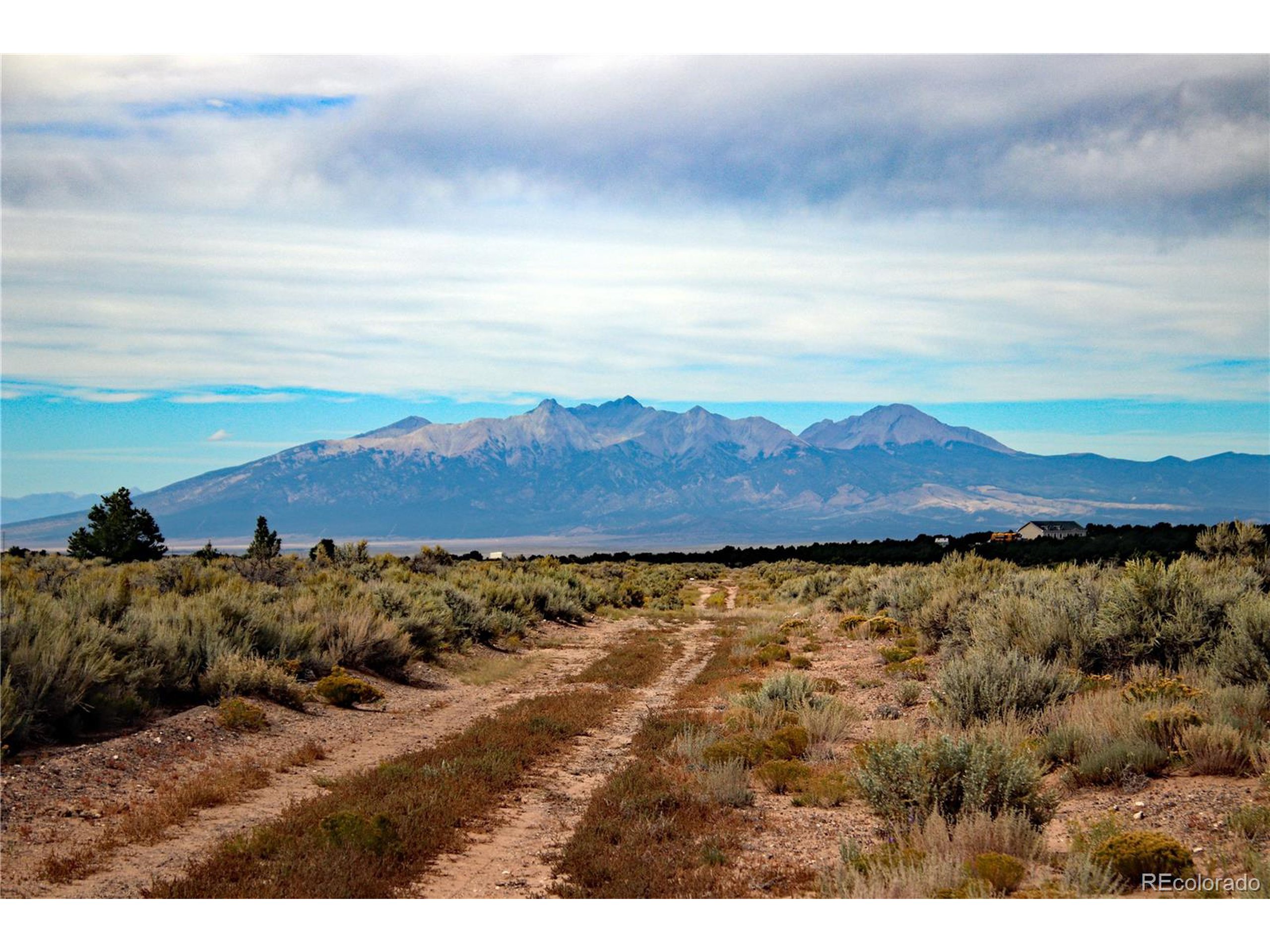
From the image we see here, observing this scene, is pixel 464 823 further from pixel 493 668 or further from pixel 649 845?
pixel 493 668

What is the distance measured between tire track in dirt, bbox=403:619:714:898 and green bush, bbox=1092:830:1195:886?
3850 mm

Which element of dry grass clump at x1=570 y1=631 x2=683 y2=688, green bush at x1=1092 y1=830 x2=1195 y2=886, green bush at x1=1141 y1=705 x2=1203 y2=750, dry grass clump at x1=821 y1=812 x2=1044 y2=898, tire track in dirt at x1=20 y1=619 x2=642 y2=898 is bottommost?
dry grass clump at x1=570 y1=631 x2=683 y2=688

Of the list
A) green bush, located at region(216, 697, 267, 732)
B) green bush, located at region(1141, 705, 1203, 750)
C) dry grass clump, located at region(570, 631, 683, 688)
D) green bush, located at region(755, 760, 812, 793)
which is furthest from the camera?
dry grass clump, located at region(570, 631, 683, 688)

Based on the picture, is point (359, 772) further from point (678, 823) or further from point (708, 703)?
point (708, 703)

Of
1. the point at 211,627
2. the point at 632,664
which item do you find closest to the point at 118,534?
the point at 632,664

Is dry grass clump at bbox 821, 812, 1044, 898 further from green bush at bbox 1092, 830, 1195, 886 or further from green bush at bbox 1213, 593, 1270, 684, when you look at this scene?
green bush at bbox 1213, 593, 1270, 684

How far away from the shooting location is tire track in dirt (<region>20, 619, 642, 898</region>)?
6.28 meters

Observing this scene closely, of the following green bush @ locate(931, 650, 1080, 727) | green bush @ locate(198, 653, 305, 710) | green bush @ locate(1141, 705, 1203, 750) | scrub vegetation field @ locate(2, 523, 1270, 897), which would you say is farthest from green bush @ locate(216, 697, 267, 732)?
green bush @ locate(1141, 705, 1203, 750)

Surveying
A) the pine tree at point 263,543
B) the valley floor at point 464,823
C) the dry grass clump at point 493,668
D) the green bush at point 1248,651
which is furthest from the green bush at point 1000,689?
the pine tree at point 263,543

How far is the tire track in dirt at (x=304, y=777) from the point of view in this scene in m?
6.28

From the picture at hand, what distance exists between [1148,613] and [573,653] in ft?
46.2

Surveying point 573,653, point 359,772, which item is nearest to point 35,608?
point 359,772

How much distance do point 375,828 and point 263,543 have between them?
140 ft

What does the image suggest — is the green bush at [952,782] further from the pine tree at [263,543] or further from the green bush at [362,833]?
the pine tree at [263,543]
